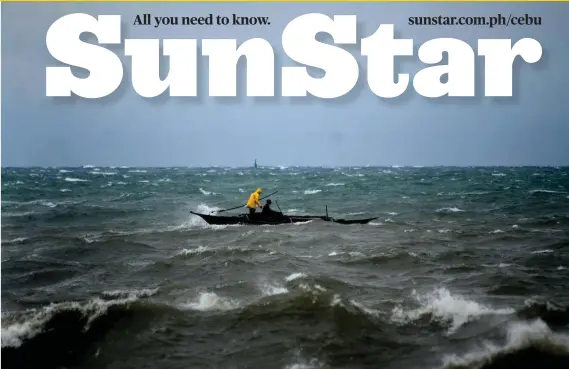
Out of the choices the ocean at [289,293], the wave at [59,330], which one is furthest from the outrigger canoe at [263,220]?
the wave at [59,330]

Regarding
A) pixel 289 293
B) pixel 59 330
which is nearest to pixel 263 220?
pixel 289 293

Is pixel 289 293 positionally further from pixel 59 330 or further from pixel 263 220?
pixel 263 220

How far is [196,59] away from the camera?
45.9ft

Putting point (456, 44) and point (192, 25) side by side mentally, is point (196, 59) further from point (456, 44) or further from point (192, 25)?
point (456, 44)

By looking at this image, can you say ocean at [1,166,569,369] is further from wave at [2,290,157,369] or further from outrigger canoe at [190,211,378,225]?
outrigger canoe at [190,211,378,225]

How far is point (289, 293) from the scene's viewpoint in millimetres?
12078

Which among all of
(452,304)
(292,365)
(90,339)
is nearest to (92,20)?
(90,339)

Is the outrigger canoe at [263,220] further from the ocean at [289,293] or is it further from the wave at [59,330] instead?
the wave at [59,330]

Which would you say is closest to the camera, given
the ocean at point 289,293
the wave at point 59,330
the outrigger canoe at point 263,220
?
→ the ocean at point 289,293

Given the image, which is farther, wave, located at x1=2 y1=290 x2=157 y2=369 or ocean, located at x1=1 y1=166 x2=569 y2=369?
wave, located at x1=2 y1=290 x2=157 y2=369

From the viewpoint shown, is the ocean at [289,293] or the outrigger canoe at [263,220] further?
the outrigger canoe at [263,220]

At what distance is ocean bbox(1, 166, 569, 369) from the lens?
31.6 feet

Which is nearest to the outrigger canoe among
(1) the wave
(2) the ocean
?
(2) the ocean

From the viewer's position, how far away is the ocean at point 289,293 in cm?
962
